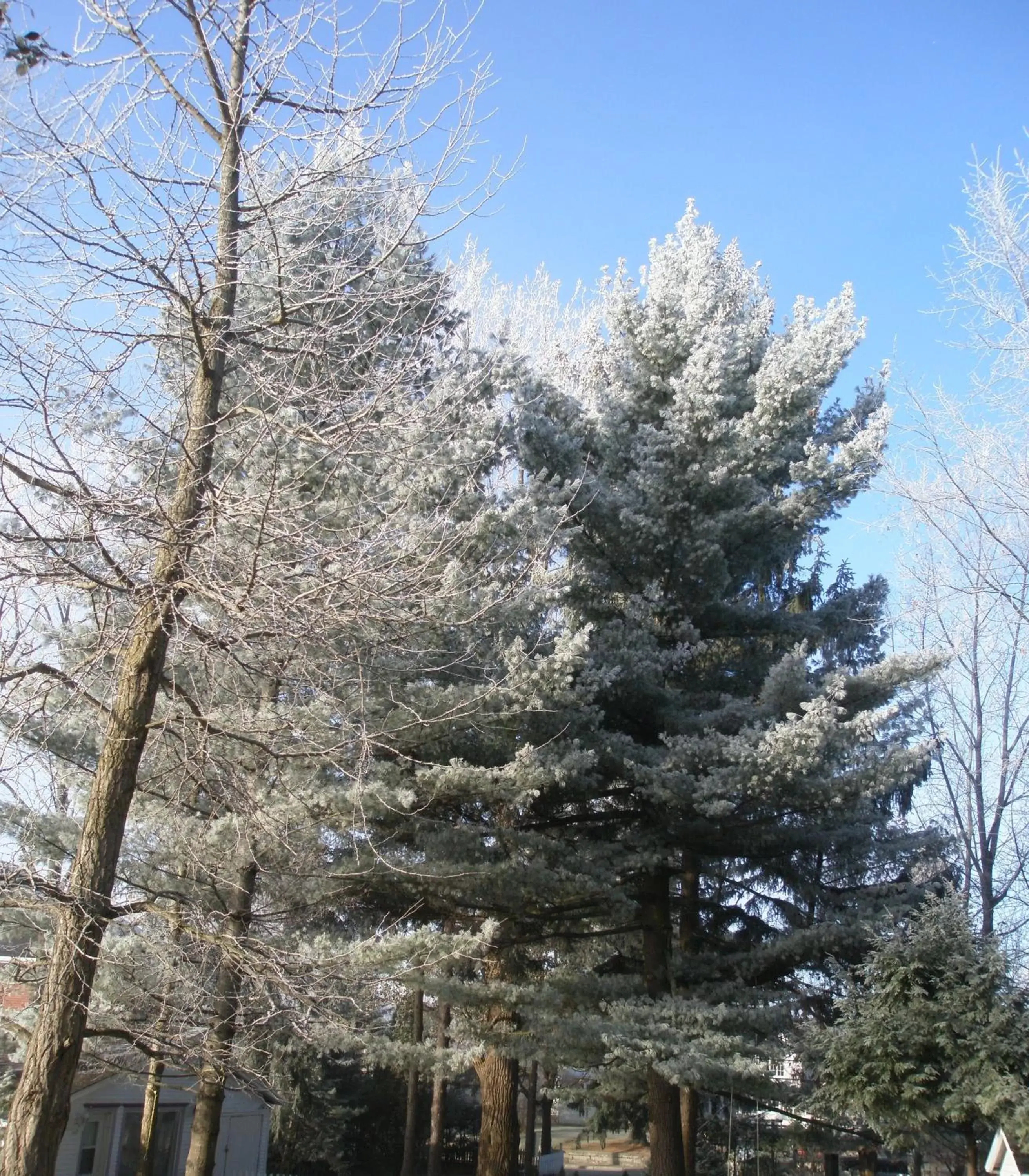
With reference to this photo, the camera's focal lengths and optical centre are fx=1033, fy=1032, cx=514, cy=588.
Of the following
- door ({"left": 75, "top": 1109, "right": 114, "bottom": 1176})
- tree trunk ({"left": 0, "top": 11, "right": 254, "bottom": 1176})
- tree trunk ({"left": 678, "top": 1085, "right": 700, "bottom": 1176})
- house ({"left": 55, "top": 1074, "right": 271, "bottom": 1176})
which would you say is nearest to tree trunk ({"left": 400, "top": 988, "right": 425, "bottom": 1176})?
house ({"left": 55, "top": 1074, "right": 271, "bottom": 1176})

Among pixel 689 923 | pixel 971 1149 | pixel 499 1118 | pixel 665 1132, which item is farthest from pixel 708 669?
pixel 971 1149

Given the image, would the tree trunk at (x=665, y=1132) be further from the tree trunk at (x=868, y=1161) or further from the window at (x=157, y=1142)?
the window at (x=157, y=1142)

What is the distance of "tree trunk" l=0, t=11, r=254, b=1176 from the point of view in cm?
436

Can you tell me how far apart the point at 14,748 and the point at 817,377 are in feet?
34.6

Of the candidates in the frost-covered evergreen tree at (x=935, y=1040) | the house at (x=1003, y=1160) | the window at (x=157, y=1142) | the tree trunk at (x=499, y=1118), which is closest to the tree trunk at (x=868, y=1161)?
the tree trunk at (x=499, y=1118)

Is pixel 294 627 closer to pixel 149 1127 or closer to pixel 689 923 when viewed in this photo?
pixel 149 1127

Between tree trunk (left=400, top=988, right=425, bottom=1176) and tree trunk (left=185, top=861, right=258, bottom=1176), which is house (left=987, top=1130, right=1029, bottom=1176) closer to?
tree trunk (left=185, top=861, right=258, bottom=1176)

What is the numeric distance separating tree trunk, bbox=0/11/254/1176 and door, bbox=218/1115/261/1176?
1549 cm

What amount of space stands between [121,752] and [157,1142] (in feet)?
48.9

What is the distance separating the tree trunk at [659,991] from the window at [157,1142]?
28.5ft

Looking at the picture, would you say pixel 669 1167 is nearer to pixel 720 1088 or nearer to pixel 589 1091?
pixel 720 1088

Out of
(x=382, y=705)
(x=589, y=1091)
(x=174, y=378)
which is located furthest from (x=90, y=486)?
(x=589, y=1091)

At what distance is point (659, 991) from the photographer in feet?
40.2

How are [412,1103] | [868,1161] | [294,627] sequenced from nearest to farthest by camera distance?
1. [294,627]
2. [868,1161]
3. [412,1103]
